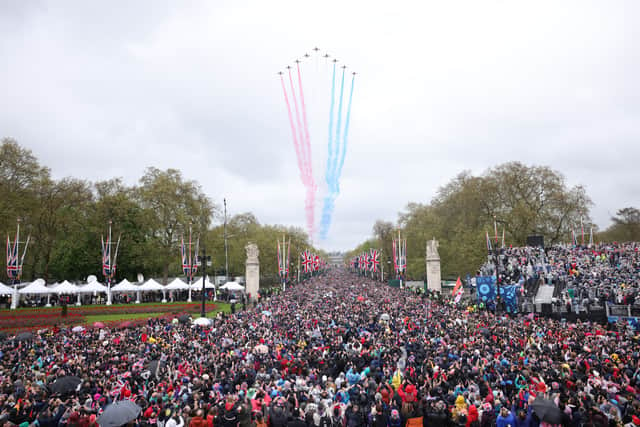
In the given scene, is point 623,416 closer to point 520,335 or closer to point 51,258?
point 520,335

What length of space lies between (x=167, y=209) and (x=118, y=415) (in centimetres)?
5025

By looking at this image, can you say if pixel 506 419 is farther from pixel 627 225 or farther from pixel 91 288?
pixel 627 225

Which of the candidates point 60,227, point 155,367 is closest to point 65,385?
point 155,367

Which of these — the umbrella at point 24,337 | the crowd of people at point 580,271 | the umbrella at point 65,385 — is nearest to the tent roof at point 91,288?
the umbrella at point 24,337

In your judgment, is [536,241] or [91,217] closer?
[536,241]

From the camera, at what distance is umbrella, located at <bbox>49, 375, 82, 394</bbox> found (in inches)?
449

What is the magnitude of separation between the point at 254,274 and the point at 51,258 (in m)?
27.0

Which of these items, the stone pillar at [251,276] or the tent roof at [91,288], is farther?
the stone pillar at [251,276]

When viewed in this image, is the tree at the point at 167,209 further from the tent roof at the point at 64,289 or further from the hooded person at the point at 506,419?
the hooded person at the point at 506,419

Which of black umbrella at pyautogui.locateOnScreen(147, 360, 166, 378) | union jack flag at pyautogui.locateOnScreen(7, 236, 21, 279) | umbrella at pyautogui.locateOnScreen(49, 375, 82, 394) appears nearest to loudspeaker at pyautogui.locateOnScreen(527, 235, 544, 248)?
black umbrella at pyautogui.locateOnScreen(147, 360, 166, 378)

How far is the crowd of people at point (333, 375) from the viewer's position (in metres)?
8.68

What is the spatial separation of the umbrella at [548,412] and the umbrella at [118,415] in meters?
7.93

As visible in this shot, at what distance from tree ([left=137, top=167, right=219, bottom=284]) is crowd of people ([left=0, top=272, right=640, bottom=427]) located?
31.8 m

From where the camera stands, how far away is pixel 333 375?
43.9 feet
